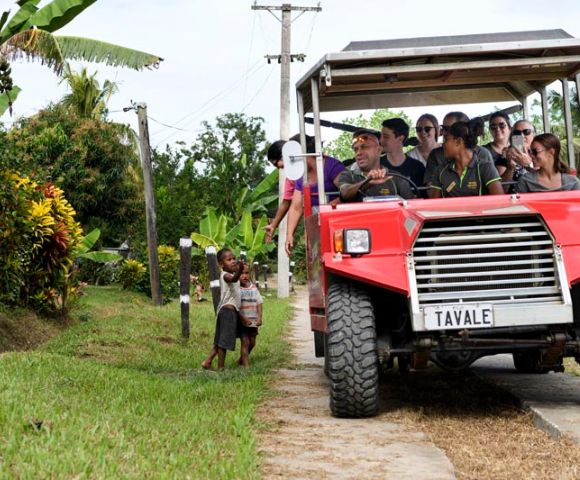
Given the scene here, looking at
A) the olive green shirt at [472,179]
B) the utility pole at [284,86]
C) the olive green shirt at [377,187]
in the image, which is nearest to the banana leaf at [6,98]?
the olive green shirt at [377,187]

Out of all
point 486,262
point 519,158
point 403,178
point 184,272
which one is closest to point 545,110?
point 519,158

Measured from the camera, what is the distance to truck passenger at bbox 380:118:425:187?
28.2 ft

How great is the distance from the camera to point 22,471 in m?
4.73

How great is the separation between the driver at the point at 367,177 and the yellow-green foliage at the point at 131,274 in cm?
1730

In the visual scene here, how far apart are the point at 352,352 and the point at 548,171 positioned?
206 cm

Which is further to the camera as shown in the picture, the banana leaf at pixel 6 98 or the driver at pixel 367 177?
the banana leaf at pixel 6 98

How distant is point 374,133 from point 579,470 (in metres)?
3.93

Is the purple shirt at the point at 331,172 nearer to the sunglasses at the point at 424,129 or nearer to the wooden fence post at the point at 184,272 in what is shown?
the sunglasses at the point at 424,129

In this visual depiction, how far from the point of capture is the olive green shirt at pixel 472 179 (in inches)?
310

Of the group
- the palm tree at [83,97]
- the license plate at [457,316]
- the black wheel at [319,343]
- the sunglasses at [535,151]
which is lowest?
the black wheel at [319,343]

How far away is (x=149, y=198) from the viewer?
800 inches

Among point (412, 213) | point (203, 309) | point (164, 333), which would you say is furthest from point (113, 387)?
point (203, 309)

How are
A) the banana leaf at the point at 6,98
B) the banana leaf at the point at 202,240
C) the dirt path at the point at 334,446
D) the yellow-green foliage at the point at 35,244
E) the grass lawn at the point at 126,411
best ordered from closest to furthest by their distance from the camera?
the grass lawn at the point at 126,411 < the dirt path at the point at 334,446 < the yellow-green foliage at the point at 35,244 < the banana leaf at the point at 6,98 < the banana leaf at the point at 202,240

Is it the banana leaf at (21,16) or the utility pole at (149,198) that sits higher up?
the banana leaf at (21,16)
